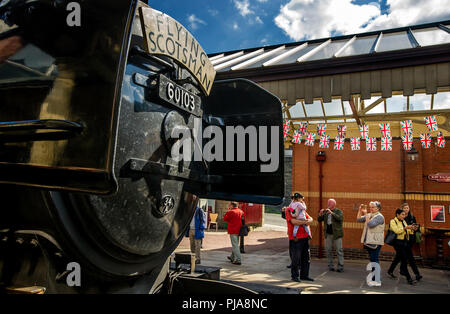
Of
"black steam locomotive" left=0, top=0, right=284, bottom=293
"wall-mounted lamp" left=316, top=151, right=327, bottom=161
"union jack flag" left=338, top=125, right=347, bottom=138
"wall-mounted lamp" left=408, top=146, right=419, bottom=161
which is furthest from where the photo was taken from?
"wall-mounted lamp" left=316, top=151, right=327, bottom=161

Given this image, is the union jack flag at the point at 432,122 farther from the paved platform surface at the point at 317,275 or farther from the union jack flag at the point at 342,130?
the paved platform surface at the point at 317,275

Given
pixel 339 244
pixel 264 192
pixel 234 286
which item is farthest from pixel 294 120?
pixel 234 286

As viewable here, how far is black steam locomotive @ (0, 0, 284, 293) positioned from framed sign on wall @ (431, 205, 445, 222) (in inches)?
339

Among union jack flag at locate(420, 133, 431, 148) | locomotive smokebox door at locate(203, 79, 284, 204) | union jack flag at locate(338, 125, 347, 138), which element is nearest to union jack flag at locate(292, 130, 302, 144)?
union jack flag at locate(338, 125, 347, 138)

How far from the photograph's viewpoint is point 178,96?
2131 millimetres

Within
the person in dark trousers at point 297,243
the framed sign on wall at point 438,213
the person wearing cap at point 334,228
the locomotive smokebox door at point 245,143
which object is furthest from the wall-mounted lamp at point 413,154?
the locomotive smokebox door at point 245,143

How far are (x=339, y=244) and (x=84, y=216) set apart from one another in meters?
6.86

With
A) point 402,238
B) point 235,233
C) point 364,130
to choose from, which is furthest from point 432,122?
point 235,233

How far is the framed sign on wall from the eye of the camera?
28.6 feet

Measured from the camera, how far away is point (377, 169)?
9.31m

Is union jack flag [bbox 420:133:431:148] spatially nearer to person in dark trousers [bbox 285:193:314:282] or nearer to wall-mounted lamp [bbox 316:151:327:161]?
wall-mounted lamp [bbox 316:151:327:161]

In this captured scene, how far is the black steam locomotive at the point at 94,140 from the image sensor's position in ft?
4.72

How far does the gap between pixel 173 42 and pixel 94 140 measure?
2.71ft
